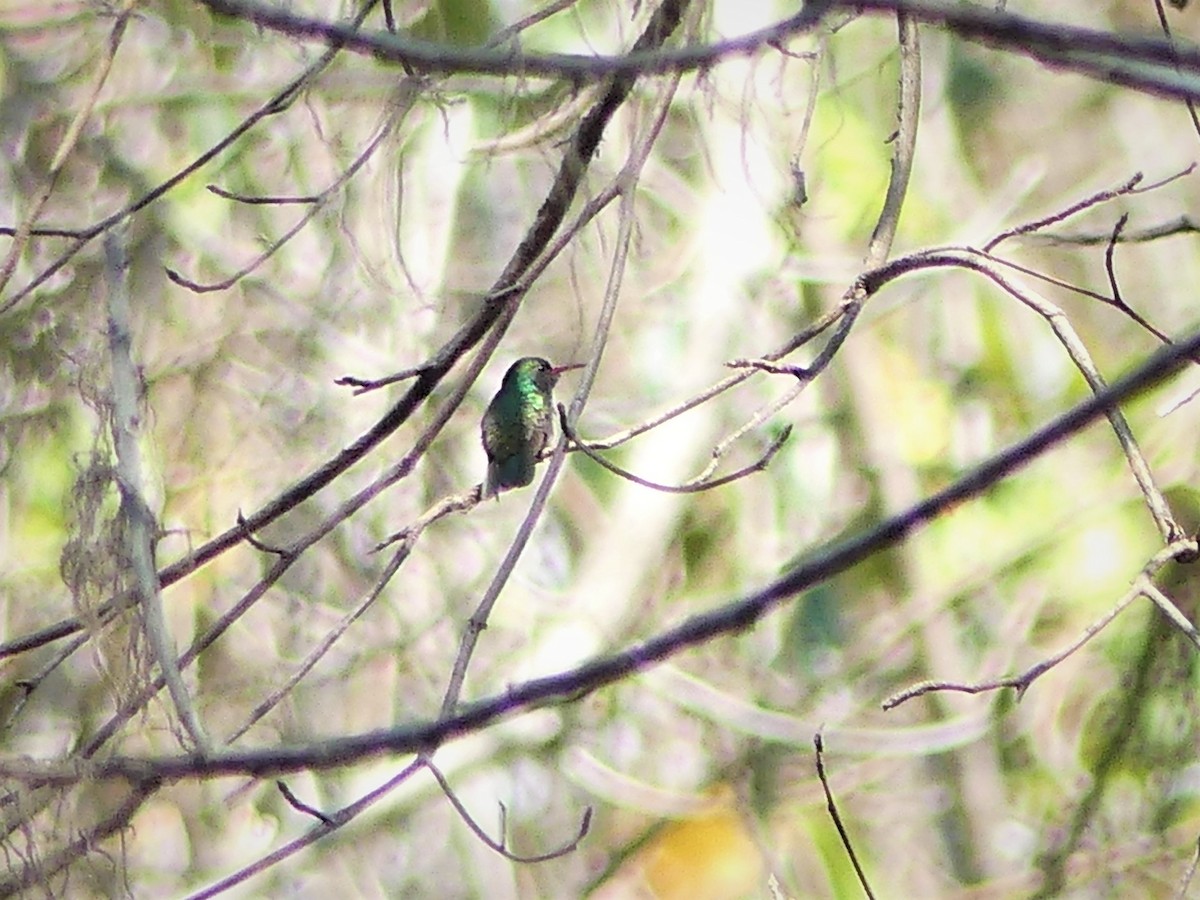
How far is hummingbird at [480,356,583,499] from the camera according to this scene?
3100 mm

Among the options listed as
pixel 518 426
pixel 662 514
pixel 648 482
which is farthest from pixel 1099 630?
pixel 662 514

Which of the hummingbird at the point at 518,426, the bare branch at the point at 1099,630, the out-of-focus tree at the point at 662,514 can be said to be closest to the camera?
the bare branch at the point at 1099,630

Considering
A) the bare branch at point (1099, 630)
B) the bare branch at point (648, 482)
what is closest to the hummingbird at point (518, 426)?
the bare branch at point (648, 482)

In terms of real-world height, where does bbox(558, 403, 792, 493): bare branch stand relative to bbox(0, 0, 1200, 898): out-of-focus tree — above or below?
below

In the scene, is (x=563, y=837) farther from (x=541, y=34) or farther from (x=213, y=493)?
(x=541, y=34)

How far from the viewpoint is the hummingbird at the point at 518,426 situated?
3100 millimetres

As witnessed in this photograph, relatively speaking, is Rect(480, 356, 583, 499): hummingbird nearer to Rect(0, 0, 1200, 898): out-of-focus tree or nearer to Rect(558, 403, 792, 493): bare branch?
Rect(558, 403, 792, 493): bare branch

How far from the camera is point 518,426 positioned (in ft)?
10.5

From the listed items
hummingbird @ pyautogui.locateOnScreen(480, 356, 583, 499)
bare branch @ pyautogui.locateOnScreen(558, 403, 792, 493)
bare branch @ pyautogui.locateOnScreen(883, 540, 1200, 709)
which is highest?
hummingbird @ pyautogui.locateOnScreen(480, 356, 583, 499)

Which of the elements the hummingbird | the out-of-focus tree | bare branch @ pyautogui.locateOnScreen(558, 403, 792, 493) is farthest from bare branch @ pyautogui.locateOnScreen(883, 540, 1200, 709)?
the out-of-focus tree

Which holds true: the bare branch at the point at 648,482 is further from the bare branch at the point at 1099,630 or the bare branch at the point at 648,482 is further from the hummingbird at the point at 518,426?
the hummingbird at the point at 518,426

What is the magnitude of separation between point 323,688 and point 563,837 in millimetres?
975

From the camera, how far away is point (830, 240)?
5688 mm

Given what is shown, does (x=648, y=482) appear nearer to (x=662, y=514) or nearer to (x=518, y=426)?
(x=518, y=426)
